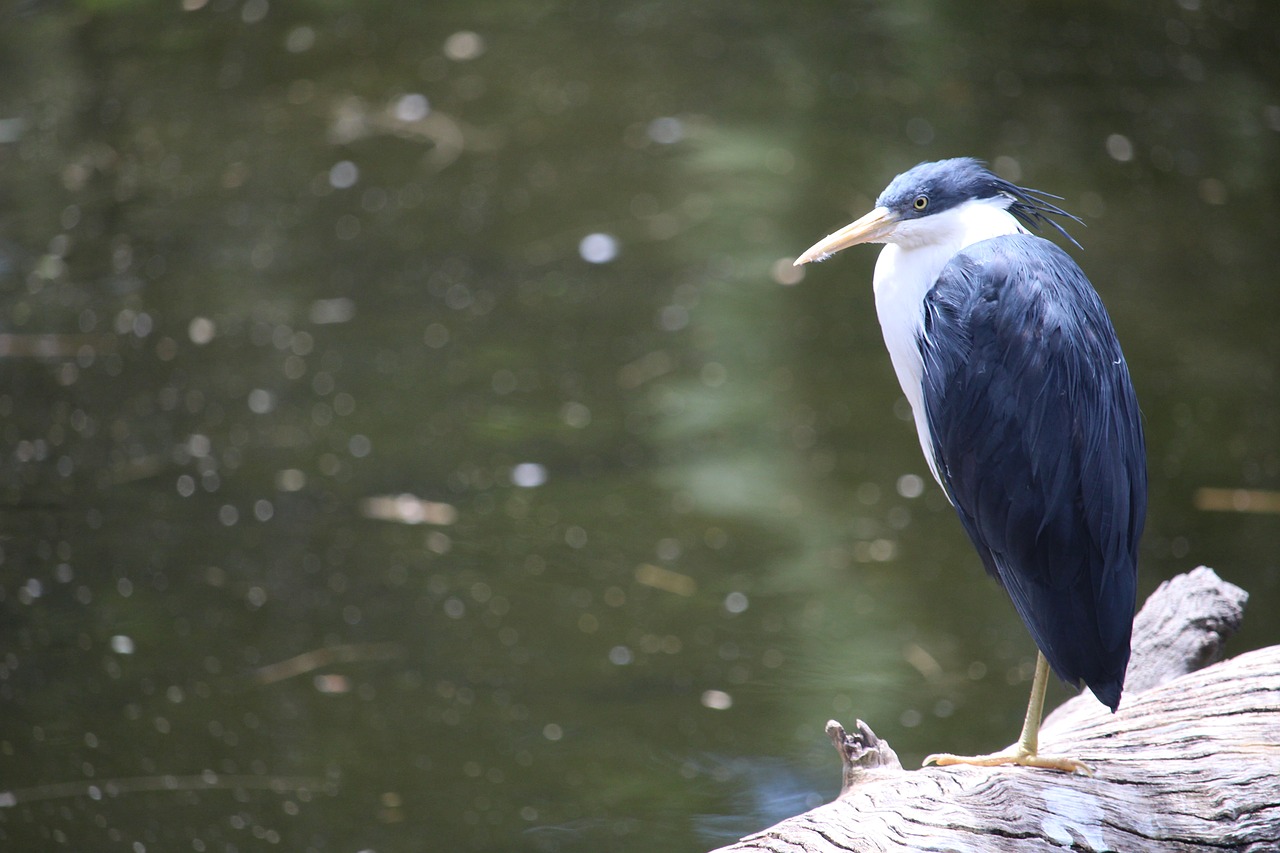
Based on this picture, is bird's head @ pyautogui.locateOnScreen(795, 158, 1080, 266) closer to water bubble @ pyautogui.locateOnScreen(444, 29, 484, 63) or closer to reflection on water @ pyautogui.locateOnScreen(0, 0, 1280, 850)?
reflection on water @ pyautogui.locateOnScreen(0, 0, 1280, 850)

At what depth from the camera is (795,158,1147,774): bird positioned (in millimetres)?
1627

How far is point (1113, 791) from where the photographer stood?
5.19 feet

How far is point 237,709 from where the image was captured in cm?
265

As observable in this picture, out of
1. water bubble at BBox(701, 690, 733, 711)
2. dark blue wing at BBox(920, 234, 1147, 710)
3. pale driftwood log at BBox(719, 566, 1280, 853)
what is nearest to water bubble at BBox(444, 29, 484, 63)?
water bubble at BBox(701, 690, 733, 711)

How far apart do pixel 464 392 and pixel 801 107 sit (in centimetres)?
196

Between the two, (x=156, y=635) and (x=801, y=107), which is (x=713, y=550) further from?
(x=801, y=107)

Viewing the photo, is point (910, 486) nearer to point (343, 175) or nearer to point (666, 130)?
point (666, 130)

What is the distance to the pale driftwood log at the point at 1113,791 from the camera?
4.93ft

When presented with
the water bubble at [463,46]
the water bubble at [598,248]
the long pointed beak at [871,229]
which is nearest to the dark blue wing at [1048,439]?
the long pointed beak at [871,229]

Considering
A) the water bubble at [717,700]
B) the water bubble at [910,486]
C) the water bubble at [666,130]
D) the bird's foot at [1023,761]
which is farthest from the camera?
the water bubble at [666,130]

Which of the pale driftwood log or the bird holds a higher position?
the bird

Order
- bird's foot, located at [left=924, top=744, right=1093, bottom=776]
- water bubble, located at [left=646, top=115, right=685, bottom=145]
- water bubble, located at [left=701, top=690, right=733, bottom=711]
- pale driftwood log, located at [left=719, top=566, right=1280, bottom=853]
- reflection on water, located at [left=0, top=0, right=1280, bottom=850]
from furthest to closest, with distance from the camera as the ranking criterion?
water bubble, located at [left=646, top=115, right=685, bottom=145], water bubble, located at [left=701, top=690, right=733, bottom=711], reflection on water, located at [left=0, top=0, right=1280, bottom=850], bird's foot, located at [left=924, top=744, right=1093, bottom=776], pale driftwood log, located at [left=719, top=566, right=1280, bottom=853]

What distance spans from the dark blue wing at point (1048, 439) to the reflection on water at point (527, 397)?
95 centimetres

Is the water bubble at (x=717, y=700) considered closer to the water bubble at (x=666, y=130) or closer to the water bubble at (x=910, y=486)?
the water bubble at (x=910, y=486)
